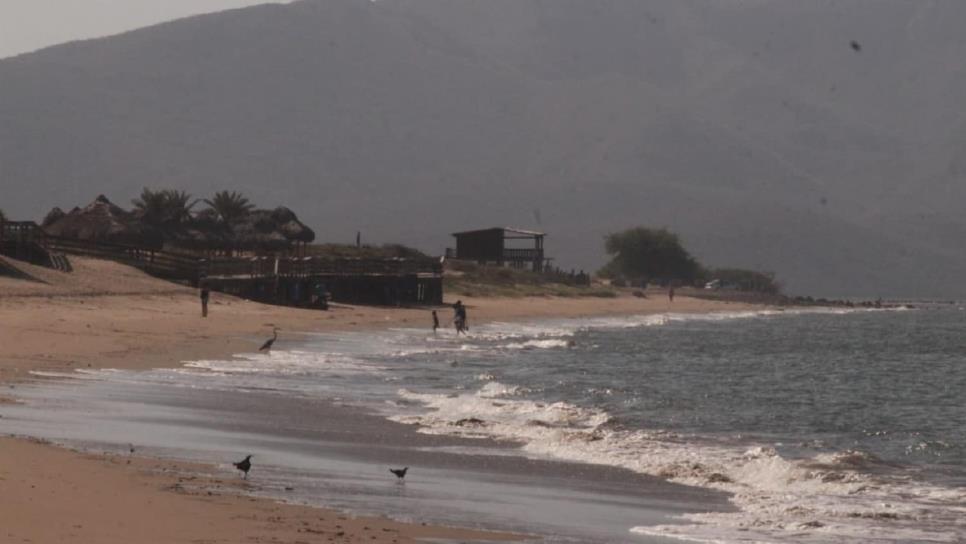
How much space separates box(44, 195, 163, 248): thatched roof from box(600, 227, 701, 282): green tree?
91.1m

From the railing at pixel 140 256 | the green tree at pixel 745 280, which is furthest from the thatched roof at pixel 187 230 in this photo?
the green tree at pixel 745 280

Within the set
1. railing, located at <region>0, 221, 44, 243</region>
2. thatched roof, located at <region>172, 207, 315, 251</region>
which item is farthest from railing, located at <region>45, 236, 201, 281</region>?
thatched roof, located at <region>172, 207, 315, 251</region>

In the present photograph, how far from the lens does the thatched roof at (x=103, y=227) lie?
65.6 meters

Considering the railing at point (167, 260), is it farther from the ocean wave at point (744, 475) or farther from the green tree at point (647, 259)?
the green tree at point (647, 259)

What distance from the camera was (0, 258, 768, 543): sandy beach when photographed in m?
13.8

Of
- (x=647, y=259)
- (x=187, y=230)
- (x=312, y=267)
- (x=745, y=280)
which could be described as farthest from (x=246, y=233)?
(x=745, y=280)

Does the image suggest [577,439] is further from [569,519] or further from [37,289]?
[37,289]

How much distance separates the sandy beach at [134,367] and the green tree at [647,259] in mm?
81239

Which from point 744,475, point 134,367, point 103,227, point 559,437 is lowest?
point 744,475

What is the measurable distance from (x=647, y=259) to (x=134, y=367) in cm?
13058

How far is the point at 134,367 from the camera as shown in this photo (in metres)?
30.8

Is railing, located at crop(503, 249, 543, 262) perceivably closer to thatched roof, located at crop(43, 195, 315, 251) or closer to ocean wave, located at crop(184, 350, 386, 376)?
thatched roof, located at crop(43, 195, 315, 251)

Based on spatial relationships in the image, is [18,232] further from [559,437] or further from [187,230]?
[559,437]

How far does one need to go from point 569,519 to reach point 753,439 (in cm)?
935
